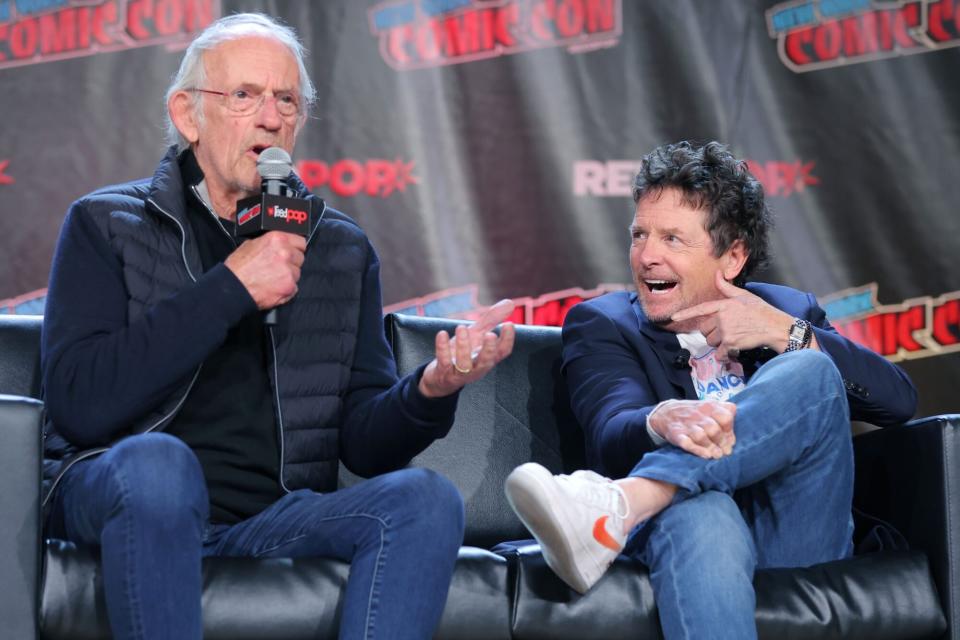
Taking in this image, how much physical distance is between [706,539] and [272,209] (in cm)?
76

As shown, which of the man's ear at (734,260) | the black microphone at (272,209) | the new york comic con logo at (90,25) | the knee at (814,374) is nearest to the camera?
the black microphone at (272,209)

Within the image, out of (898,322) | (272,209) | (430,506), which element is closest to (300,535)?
(430,506)

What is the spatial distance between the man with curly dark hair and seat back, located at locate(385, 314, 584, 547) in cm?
17

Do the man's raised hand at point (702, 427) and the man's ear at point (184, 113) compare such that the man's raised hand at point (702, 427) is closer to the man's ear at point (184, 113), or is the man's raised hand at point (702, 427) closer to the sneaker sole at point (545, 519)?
the sneaker sole at point (545, 519)

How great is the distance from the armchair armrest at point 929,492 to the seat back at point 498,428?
0.57 meters

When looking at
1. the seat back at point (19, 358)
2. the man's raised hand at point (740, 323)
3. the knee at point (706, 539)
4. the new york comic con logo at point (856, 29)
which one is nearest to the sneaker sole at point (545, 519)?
the knee at point (706, 539)

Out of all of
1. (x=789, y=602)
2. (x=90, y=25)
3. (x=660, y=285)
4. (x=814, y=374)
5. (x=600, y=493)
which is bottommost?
(x=789, y=602)

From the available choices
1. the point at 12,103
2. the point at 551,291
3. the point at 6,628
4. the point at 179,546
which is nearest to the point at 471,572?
the point at 179,546

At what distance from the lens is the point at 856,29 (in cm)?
313

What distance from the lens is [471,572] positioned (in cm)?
183

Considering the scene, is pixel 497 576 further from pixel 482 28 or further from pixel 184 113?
pixel 482 28

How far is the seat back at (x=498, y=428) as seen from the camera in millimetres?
2361

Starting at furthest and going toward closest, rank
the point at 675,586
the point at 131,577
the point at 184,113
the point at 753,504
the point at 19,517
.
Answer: the point at 184,113 < the point at 753,504 < the point at 675,586 < the point at 19,517 < the point at 131,577

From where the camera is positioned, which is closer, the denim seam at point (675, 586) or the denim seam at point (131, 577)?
the denim seam at point (131, 577)
